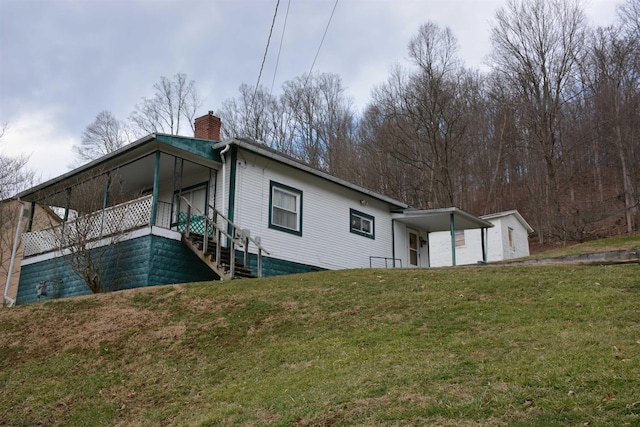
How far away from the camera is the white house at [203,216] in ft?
45.8

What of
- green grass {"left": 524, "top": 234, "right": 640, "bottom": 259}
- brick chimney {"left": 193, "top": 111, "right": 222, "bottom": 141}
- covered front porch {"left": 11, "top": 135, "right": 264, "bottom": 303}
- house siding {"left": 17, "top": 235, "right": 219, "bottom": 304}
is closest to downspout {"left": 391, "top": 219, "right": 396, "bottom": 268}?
green grass {"left": 524, "top": 234, "right": 640, "bottom": 259}

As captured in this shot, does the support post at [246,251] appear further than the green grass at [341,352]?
Yes

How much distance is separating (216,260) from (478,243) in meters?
18.1

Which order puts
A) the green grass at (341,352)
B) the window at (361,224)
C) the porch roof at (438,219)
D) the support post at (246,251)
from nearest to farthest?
the green grass at (341,352)
the support post at (246,251)
the window at (361,224)
the porch roof at (438,219)

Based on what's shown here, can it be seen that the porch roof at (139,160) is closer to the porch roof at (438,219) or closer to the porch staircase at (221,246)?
the porch staircase at (221,246)

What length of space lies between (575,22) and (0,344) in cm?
3432

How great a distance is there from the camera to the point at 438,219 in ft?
69.6

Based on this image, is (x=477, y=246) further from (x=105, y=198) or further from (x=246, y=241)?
(x=105, y=198)

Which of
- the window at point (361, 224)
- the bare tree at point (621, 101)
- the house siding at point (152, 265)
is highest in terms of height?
the bare tree at point (621, 101)

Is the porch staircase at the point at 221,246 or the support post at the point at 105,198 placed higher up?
the support post at the point at 105,198

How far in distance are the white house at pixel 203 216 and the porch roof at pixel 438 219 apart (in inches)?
16.9


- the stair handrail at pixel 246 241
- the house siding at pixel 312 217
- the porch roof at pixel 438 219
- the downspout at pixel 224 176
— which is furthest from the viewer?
the porch roof at pixel 438 219

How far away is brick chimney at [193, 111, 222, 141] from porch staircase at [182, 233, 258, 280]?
12.5 feet

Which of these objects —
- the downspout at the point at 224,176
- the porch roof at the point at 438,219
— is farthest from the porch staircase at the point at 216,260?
the porch roof at the point at 438,219
